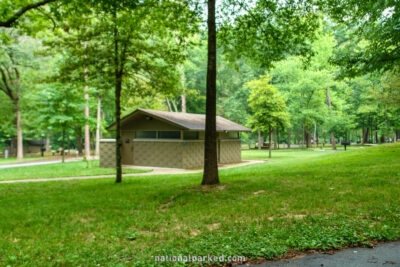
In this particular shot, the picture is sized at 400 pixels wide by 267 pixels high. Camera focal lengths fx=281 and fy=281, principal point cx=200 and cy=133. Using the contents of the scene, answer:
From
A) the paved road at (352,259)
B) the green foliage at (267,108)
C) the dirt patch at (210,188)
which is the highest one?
the green foliage at (267,108)

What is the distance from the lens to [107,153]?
59.7 feet

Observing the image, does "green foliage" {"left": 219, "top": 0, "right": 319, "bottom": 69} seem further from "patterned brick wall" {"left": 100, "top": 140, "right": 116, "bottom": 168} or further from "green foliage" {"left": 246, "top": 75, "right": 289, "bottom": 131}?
"green foliage" {"left": 246, "top": 75, "right": 289, "bottom": 131}

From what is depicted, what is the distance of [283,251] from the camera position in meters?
3.87

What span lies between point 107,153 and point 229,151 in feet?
29.0

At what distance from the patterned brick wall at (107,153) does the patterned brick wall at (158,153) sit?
1624 millimetres

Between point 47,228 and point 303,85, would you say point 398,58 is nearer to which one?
point 47,228

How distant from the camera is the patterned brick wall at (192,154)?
1728cm

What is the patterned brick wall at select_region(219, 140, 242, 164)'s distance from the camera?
68.0 ft

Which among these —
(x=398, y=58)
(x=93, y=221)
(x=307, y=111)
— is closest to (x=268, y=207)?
(x=93, y=221)

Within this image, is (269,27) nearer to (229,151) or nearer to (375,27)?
(375,27)

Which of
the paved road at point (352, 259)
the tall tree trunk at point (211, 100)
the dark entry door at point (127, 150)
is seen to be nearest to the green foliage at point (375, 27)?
the tall tree trunk at point (211, 100)

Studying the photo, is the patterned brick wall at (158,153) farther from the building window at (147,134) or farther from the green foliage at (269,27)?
the green foliage at (269,27)

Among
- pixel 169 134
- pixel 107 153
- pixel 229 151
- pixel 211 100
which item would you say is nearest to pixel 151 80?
pixel 211 100

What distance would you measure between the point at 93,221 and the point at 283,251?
378 cm
